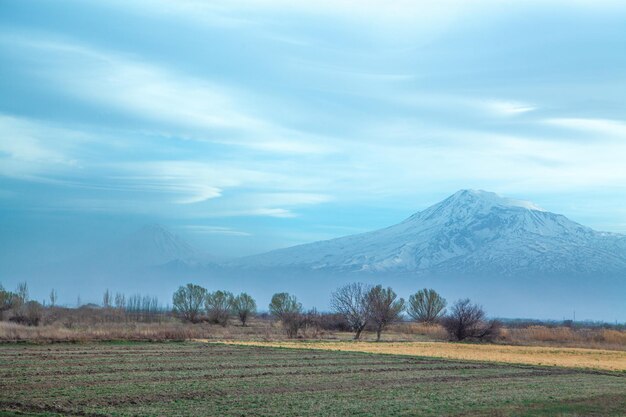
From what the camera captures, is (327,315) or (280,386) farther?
(327,315)

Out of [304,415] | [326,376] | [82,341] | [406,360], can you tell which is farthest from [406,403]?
[82,341]

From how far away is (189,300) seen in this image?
133m

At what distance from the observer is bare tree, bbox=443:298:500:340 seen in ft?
308

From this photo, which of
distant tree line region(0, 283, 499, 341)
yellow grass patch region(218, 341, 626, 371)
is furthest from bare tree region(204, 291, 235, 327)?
yellow grass patch region(218, 341, 626, 371)

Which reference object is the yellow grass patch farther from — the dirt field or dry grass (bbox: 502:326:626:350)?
dry grass (bbox: 502:326:626:350)

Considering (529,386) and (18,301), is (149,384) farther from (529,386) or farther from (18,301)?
(18,301)

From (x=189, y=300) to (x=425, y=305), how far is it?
42.1 metres

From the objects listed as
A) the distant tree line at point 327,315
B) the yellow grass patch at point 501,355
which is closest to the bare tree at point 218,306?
the distant tree line at point 327,315

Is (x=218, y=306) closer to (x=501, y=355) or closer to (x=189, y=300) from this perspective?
(x=189, y=300)

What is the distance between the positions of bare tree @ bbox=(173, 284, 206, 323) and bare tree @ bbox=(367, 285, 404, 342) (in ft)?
114

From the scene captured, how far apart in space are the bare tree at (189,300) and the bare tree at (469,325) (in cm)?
4971

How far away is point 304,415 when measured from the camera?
75.4 ft

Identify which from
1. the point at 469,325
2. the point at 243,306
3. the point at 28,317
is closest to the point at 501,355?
the point at 469,325

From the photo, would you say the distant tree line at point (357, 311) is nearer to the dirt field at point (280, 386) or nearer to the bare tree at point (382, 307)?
the bare tree at point (382, 307)
